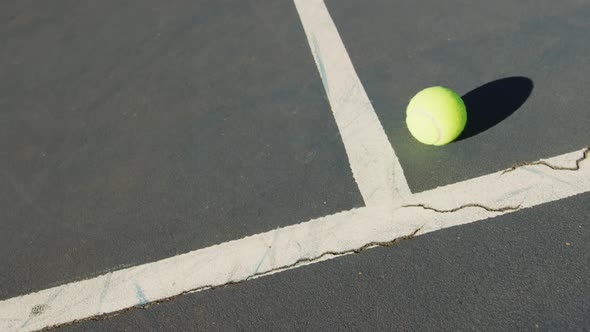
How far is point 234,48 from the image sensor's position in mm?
5410

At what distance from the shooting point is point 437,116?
3.68 metres

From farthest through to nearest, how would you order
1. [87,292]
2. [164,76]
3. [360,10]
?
[360,10] < [164,76] < [87,292]

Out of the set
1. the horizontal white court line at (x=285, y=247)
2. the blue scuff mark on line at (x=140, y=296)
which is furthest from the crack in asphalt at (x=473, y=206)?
the blue scuff mark on line at (x=140, y=296)

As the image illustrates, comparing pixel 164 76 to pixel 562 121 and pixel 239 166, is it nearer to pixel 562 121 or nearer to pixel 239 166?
pixel 239 166

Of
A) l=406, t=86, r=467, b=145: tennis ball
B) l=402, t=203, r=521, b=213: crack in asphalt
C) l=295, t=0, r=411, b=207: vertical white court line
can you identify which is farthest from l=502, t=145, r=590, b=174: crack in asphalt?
l=295, t=0, r=411, b=207: vertical white court line

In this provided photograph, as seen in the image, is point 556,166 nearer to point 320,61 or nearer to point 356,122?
point 356,122

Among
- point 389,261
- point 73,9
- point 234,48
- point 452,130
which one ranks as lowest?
point 389,261

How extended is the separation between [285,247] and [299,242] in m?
0.10

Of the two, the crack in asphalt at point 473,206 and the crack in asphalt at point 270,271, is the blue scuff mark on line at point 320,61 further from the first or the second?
the crack in asphalt at point 270,271

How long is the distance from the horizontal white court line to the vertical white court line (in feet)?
0.67

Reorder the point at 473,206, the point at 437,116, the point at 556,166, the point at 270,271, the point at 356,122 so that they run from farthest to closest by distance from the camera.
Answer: the point at 356,122, the point at 437,116, the point at 556,166, the point at 473,206, the point at 270,271

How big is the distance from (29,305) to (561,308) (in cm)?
345

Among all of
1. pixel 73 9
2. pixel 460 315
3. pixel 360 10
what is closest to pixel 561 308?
pixel 460 315

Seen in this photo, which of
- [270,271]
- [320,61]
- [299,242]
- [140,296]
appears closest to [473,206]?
[299,242]
